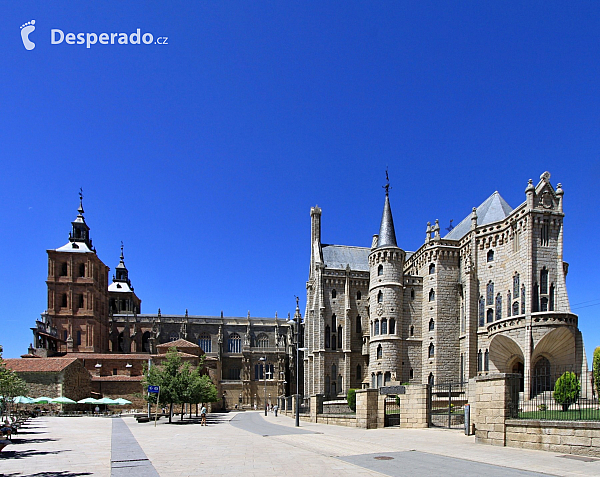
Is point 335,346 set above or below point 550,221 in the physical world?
below

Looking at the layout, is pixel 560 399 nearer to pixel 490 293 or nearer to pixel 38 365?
pixel 490 293

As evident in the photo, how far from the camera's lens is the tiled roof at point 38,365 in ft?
170

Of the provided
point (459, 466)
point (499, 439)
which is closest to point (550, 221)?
point (499, 439)

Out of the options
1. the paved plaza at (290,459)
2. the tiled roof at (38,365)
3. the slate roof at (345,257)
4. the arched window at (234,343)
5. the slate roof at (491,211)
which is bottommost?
the arched window at (234,343)

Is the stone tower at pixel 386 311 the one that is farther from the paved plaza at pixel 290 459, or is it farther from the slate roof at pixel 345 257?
the paved plaza at pixel 290 459

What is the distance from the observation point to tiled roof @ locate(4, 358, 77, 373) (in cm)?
5187

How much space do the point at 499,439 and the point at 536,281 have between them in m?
21.8

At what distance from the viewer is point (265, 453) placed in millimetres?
16312

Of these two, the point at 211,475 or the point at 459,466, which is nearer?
the point at 211,475

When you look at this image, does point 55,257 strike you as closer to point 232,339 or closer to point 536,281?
point 232,339

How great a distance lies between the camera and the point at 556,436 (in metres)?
14.8

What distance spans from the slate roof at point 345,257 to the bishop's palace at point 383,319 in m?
0.20

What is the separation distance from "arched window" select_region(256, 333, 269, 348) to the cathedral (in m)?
22.5

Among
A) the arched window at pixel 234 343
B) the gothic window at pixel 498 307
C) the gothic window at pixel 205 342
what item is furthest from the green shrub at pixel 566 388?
the gothic window at pixel 205 342
